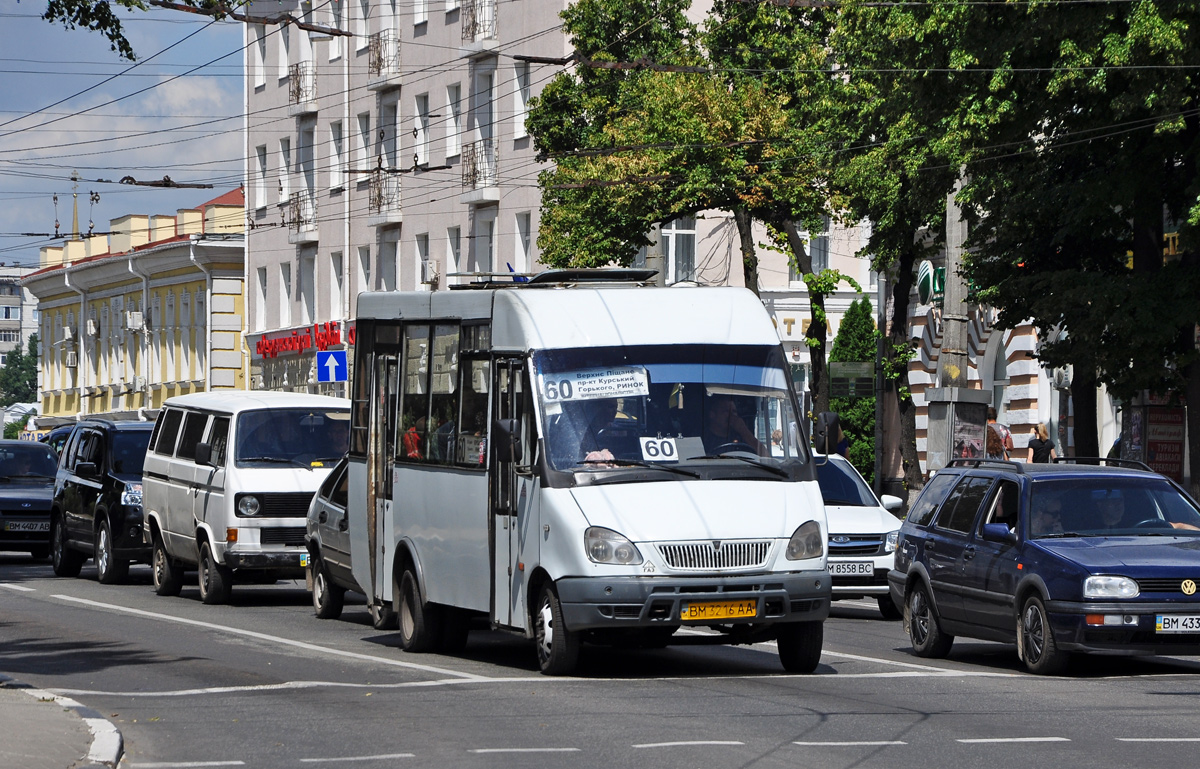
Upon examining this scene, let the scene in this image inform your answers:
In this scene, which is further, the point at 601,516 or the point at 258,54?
the point at 258,54

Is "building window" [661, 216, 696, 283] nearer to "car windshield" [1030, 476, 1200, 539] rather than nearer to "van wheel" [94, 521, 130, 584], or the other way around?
"van wheel" [94, 521, 130, 584]

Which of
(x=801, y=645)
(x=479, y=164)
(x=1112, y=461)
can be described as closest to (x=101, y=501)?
(x=801, y=645)

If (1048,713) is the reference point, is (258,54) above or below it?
above

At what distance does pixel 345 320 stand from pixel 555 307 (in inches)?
1928

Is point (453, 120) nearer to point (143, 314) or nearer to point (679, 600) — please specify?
point (143, 314)

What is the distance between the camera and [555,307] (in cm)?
1487

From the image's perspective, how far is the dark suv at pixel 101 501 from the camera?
1008 inches

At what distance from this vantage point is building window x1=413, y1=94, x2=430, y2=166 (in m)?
59.2

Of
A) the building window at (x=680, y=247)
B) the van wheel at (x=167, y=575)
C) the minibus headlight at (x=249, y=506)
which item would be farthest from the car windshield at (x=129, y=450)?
the building window at (x=680, y=247)

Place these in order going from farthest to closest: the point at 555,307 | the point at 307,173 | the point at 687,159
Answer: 1. the point at 307,173
2. the point at 687,159
3. the point at 555,307

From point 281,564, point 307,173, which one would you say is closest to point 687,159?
point 281,564

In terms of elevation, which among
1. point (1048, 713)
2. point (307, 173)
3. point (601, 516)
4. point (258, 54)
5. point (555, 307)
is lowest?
point (1048, 713)

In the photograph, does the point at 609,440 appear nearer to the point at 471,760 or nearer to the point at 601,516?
the point at 601,516

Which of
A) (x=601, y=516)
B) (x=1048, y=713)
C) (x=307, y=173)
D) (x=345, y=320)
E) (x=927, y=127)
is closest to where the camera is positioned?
(x=1048, y=713)
